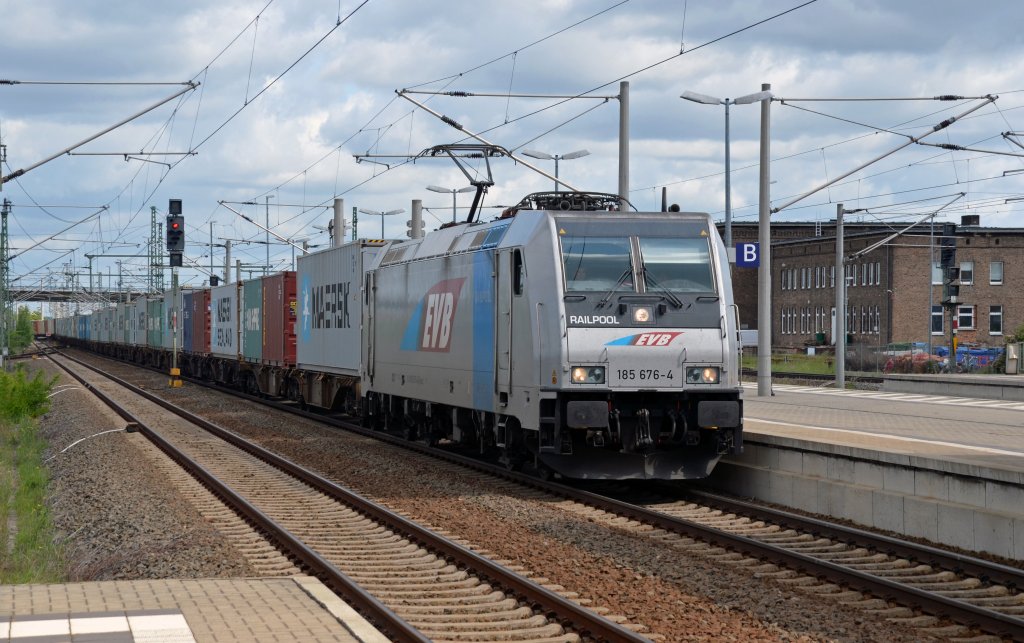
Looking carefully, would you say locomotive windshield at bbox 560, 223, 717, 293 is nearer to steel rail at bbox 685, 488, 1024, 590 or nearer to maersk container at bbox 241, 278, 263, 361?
steel rail at bbox 685, 488, 1024, 590

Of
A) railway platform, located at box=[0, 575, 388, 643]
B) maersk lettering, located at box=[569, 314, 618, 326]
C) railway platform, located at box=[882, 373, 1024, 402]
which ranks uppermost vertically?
maersk lettering, located at box=[569, 314, 618, 326]

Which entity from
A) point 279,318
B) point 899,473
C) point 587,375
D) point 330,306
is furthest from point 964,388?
point 899,473

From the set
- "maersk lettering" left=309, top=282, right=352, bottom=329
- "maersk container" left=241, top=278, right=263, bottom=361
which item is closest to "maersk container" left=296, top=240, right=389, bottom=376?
"maersk lettering" left=309, top=282, right=352, bottom=329

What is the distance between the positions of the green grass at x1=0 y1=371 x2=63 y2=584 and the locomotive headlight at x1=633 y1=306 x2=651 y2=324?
667cm

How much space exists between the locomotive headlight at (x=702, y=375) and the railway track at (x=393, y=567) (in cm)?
380

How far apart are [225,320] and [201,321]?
19.8 feet

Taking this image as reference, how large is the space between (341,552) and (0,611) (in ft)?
13.5

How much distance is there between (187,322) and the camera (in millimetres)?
51281

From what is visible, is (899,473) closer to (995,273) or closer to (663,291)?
(663,291)

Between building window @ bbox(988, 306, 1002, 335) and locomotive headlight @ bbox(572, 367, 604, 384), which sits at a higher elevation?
building window @ bbox(988, 306, 1002, 335)

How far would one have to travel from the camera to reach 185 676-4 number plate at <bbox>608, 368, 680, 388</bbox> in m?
14.4

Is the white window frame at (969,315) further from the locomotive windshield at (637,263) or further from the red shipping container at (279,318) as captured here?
the locomotive windshield at (637,263)

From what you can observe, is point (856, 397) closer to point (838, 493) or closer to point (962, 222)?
point (838, 493)

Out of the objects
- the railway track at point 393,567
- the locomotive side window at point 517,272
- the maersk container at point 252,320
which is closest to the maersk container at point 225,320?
the maersk container at point 252,320
